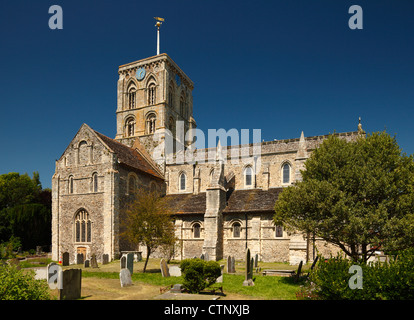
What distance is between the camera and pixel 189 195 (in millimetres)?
34500

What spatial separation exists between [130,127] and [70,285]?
3262 cm

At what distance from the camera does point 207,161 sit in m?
35.9

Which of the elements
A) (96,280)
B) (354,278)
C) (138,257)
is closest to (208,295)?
(354,278)

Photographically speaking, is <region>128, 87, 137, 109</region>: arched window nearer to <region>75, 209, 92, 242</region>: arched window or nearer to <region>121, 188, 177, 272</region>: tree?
<region>75, 209, 92, 242</region>: arched window

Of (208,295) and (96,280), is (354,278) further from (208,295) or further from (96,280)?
(96,280)

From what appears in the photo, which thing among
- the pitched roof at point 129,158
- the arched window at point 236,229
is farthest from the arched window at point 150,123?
the arched window at point 236,229

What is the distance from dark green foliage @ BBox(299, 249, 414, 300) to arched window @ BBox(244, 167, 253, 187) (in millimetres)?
21824

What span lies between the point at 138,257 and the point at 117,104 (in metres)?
24.7

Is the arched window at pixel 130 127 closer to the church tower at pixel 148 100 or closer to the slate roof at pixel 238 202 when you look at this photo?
the church tower at pixel 148 100

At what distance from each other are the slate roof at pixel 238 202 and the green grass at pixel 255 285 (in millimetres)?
9236

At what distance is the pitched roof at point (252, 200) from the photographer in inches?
1110

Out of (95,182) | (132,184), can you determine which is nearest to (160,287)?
(95,182)

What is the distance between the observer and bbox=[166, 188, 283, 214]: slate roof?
28.5 metres

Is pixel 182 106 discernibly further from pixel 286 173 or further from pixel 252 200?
pixel 252 200
